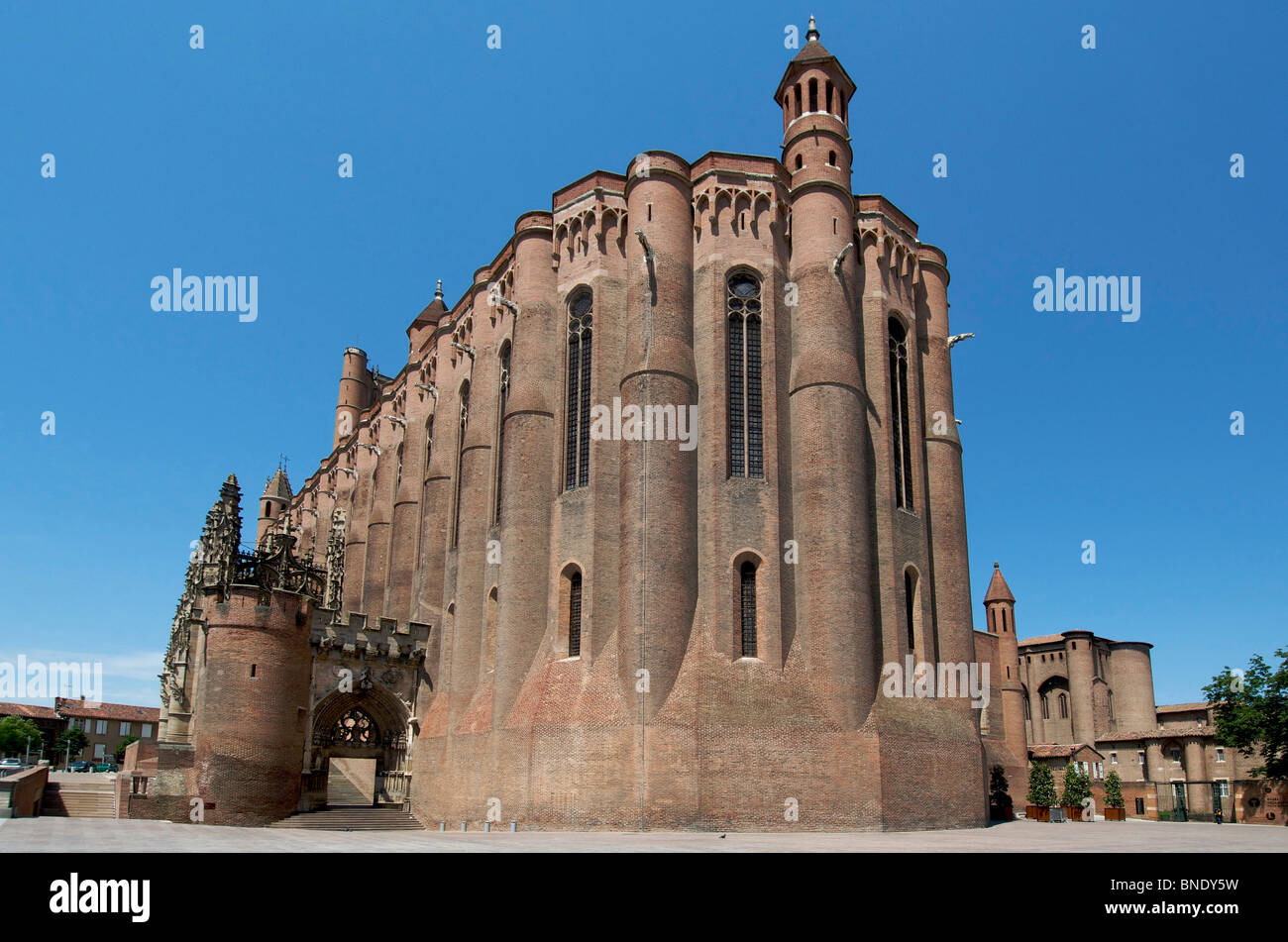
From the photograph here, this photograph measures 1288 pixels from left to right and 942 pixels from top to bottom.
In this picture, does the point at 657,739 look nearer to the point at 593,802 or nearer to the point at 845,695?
the point at 593,802

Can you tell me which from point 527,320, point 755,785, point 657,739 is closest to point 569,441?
point 527,320

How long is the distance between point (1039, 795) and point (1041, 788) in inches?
11.9

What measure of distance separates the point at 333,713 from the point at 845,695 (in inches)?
751

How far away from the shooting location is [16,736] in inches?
3472

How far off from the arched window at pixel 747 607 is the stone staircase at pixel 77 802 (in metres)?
23.9

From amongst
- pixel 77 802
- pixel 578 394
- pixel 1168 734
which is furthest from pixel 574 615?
pixel 1168 734

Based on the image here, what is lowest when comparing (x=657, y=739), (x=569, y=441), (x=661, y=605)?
(x=657, y=739)

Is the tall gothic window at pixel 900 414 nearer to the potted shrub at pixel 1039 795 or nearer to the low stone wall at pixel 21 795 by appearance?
the potted shrub at pixel 1039 795

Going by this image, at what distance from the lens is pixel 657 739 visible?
2506 centimetres

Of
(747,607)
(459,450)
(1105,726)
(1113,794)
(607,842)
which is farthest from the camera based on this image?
(1105,726)

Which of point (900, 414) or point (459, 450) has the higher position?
point (459, 450)

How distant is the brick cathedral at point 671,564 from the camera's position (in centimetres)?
2578

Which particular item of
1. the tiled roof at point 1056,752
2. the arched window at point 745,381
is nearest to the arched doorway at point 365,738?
the arched window at point 745,381

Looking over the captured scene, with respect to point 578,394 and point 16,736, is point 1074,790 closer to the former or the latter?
point 578,394
